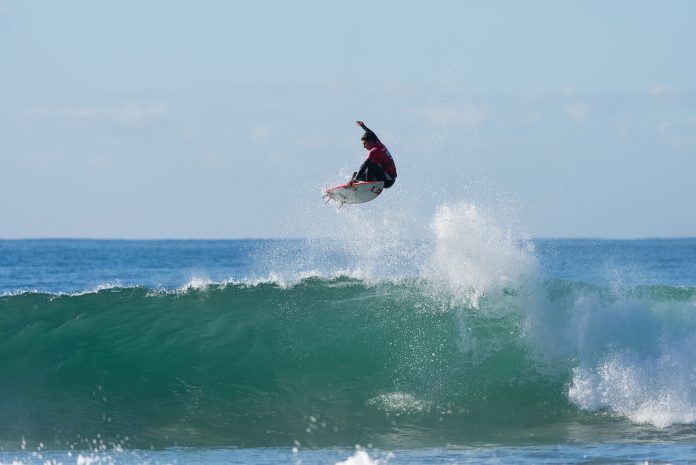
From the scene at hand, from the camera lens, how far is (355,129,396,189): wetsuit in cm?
1412

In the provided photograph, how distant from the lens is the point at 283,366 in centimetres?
1493

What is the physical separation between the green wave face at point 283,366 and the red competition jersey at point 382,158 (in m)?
2.55

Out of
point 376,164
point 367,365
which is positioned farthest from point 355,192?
point 367,365

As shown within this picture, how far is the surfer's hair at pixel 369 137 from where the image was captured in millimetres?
13827

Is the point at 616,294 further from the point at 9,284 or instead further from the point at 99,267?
the point at 99,267

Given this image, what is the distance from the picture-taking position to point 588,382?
541 inches

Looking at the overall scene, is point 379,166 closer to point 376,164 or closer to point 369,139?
point 376,164

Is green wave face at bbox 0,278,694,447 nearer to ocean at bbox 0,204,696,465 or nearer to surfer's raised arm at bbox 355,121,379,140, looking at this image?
ocean at bbox 0,204,696,465

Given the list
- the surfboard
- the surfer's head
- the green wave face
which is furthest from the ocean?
the surfer's head

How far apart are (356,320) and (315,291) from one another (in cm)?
129

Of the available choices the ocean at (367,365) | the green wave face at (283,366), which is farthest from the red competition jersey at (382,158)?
the green wave face at (283,366)

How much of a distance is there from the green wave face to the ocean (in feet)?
0.11

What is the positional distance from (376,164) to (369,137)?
0.49m

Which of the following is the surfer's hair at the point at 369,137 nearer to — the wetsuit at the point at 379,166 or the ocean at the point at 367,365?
the wetsuit at the point at 379,166
